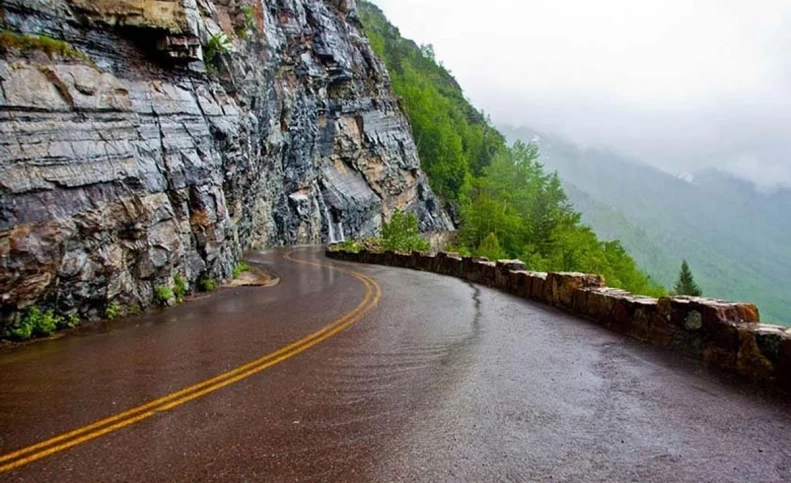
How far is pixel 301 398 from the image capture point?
592cm

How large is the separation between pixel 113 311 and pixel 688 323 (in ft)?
36.2

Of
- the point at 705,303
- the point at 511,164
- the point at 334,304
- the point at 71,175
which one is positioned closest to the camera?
the point at 705,303

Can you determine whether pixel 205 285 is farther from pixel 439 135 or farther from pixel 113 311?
pixel 439 135

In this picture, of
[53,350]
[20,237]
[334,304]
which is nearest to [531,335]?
[334,304]

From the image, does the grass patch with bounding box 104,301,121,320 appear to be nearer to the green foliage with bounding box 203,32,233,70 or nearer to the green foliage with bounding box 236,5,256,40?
the green foliage with bounding box 203,32,233,70

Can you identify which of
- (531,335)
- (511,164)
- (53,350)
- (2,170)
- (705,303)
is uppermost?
(511,164)

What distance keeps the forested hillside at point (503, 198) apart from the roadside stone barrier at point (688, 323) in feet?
95.8

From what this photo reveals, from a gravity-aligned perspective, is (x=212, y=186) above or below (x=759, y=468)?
above

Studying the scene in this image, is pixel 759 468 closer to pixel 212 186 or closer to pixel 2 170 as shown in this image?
pixel 2 170

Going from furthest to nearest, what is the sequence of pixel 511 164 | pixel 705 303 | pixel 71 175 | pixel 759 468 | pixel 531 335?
pixel 511 164 → pixel 71 175 → pixel 531 335 → pixel 705 303 → pixel 759 468

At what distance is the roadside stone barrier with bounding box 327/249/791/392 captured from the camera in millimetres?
6113

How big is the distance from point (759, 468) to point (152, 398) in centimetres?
592

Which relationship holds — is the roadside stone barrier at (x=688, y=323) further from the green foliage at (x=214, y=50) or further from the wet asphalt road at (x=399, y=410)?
the green foliage at (x=214, y=50)

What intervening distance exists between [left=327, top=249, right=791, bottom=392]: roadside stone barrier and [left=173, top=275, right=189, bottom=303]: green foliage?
935 cm
